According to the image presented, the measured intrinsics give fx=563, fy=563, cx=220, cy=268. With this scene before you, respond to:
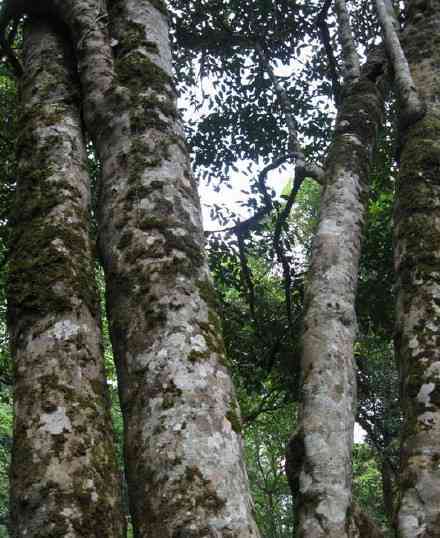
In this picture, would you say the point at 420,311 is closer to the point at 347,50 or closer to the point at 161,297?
the point at 161,297

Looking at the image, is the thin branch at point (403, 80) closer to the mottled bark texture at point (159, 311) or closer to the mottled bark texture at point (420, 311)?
the mottled bark texture at point (420, 311)

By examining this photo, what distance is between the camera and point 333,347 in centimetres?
305

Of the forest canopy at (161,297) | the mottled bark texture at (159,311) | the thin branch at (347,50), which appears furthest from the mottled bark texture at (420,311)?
the mottled bark texture at (159,311)

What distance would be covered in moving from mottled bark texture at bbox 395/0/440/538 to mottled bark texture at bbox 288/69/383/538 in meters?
0.27

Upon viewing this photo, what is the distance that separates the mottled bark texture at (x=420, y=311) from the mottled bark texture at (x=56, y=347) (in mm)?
1335

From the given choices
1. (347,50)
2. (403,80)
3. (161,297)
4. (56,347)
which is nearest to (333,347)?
(161,297)

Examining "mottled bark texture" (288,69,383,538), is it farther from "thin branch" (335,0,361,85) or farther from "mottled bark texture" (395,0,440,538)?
"thin branch" (335,0,361,85)

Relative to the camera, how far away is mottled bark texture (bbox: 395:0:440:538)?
2.44m

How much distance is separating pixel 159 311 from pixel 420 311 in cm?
153

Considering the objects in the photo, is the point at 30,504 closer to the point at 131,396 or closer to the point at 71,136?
the point at 131,396

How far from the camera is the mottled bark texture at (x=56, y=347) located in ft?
5.81

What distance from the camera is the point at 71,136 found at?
10.2 feet

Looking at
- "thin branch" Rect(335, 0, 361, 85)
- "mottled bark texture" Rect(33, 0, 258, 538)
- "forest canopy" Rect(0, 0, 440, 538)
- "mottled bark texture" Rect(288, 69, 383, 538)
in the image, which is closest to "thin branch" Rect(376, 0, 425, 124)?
"forest canopy" Rect(0, 0, 440, 538)

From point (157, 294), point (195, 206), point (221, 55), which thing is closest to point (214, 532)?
point (157, 294)
